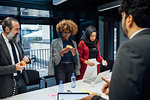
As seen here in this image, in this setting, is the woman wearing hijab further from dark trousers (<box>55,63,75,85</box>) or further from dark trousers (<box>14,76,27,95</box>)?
dark trousers (<box>14,76,27,95</box>)

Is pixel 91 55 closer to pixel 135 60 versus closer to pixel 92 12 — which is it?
pixel 135 60

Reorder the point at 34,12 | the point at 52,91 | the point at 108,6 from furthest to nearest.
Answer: the point at 108,6
the point at 34,12
the point at 52,91

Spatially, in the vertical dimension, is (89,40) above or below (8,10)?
below

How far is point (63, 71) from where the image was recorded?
2174 millimetres

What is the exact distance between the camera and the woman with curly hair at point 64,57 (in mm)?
2160

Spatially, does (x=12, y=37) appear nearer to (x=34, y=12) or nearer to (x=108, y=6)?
(x=34, y=12)

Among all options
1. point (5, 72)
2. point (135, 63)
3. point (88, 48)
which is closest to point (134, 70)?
point (135, 63)

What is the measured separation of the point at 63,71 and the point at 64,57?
0.79ft

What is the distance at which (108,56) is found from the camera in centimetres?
555

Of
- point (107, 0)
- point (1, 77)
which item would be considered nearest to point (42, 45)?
point (107, 0)

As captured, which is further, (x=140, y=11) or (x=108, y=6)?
(x=108, y=6)

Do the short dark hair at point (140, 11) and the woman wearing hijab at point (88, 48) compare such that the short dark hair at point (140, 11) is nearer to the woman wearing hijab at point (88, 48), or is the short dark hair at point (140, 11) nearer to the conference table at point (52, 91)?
the conference table at point (52, 91)

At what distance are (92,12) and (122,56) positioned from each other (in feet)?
16.0

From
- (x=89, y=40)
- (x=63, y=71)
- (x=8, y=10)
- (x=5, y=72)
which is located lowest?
(x=63, y=71)
